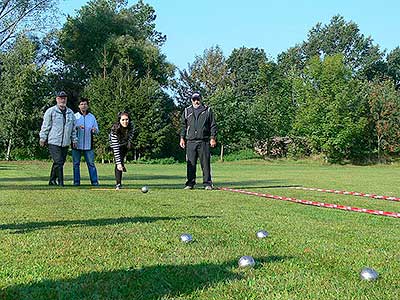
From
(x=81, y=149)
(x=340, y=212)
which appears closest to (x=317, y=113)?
(x=81, y=149)

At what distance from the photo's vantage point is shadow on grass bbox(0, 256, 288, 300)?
3076mm

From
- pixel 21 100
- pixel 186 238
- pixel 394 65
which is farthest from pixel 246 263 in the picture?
pixel 394 65

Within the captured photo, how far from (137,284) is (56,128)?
9.20 meters

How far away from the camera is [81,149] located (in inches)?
499

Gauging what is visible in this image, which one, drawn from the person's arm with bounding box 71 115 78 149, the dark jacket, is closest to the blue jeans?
the person's arm with bounding box 71 115 78 149

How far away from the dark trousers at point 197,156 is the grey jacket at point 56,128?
8.76 feet

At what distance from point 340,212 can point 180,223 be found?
2.87 m

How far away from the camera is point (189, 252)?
429cm

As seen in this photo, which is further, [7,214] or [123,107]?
[123,107]

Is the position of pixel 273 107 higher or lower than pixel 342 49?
lower

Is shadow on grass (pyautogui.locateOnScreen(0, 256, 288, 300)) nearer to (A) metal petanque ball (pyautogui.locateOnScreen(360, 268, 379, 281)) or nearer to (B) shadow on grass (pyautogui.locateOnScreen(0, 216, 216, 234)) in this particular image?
(A) metal petanque ball (pyautogui.locateOnScreen(360, 268, 379, 281))

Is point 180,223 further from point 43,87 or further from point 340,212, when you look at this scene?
point 43,87

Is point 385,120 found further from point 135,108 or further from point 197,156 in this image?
point 197,156

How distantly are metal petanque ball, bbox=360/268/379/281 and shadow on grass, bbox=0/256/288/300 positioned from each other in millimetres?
751
